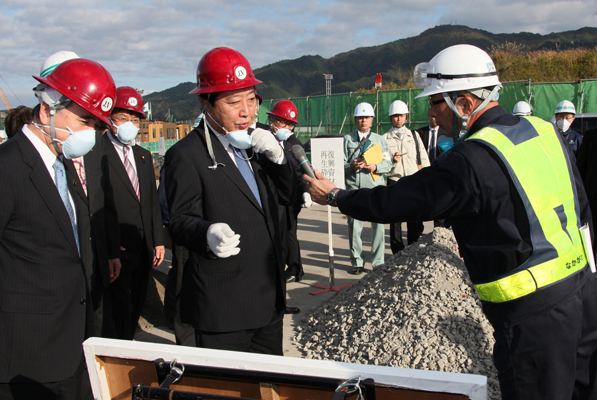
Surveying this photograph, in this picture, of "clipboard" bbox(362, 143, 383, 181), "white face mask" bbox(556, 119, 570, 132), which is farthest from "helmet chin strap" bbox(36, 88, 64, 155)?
"white face mask" bbox(556, 119, 570, 132)

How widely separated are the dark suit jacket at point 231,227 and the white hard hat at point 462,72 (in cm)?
107

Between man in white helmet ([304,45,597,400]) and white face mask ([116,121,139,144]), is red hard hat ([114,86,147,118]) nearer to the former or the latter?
white face mask ([116,121,139,144])

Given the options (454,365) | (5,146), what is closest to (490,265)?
(454,365)

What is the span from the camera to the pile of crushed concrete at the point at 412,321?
12.1 feet

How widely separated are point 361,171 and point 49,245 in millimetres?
4992

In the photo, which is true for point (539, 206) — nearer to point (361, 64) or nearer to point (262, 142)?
point (262, 142)

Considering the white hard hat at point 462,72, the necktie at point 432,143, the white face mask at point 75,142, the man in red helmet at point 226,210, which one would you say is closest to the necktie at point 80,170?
the white face mask at point 75,142

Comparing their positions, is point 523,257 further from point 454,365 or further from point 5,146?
point 5,146

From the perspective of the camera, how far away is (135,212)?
393cm

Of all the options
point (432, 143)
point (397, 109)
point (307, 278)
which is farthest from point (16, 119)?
point (432, 143)

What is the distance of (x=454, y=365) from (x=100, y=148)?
126 inches

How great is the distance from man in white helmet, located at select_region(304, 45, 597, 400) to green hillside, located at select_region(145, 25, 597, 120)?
90014mm

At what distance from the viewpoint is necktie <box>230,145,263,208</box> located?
8.23 feet

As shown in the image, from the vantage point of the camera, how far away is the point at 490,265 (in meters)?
1.94
